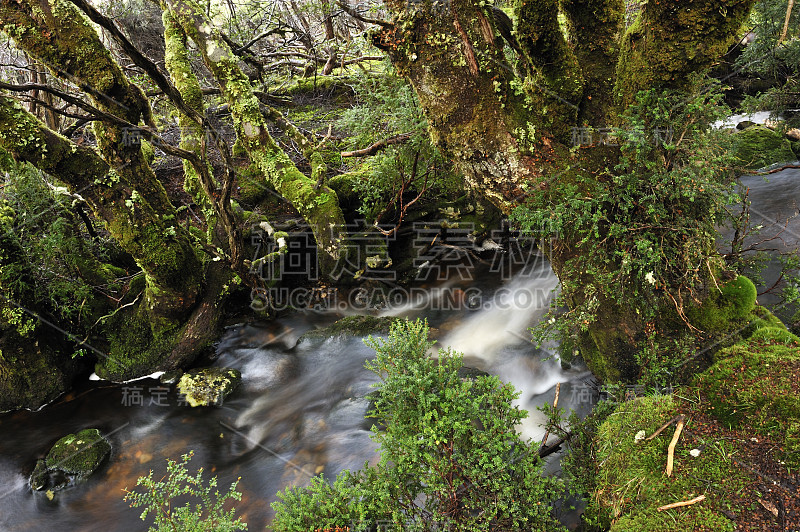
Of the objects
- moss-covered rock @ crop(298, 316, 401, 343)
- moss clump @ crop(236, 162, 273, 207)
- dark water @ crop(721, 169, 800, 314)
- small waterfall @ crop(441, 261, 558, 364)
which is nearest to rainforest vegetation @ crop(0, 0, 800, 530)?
dark water @ crop(721, 169, 800, 314)

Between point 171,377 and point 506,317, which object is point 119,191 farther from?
point 506,317

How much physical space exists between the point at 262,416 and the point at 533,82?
203 inches

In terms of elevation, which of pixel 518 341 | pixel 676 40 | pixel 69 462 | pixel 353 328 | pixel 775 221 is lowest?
pixel 69 462

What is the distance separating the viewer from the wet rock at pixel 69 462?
500 centimetres

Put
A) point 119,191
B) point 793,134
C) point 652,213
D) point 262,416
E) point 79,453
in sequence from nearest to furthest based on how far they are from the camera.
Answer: point 652,213 < point 79,453 < point 119,191 < point 262,416 < point 793,134

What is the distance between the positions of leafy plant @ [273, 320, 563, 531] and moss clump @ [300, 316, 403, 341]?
3627 millimetres

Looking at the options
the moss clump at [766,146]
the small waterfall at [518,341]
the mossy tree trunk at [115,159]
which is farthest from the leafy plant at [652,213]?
the moss clump at [766,146]

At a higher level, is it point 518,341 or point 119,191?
point 119,191

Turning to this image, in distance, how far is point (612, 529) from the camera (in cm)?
257

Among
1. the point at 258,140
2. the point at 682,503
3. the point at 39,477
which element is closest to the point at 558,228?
the point at 682,503

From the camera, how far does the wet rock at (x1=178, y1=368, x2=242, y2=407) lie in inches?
239

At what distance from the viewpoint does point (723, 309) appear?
3535 millimetres

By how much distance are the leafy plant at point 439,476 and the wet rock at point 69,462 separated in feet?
11.6

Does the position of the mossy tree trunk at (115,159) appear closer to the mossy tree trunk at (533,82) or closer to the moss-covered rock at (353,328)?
the moss-covered rock at (353,328)
